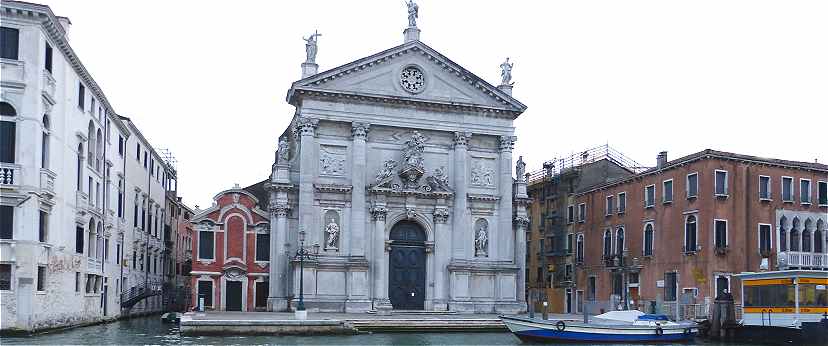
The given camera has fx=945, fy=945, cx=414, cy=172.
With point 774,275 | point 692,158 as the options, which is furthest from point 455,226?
point 774,275

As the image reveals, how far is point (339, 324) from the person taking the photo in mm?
35688

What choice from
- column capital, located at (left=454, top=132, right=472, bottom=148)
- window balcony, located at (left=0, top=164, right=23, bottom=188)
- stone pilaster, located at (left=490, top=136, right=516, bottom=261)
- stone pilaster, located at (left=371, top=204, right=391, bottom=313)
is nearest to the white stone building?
window balcony, located at (left=0, top=164, right=23, bottom=188)

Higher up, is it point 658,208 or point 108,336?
point 658,208

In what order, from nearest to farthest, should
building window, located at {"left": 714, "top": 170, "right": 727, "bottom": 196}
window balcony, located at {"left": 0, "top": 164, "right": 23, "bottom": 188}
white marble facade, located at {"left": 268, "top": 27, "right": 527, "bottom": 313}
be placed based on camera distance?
window balcony, located at {"left": 0, "top": 164, "right": 23, "bottom": 188} < building window, located at {"left": 714, "top": 170, "right": 727, "bottom": 196} < white marble facade, located at {"left": 268, "top": 27, "right": 527, "bottom": 313}

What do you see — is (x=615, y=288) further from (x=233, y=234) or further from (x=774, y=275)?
(x=233, y=234)

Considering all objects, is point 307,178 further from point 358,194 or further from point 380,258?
point 380,258

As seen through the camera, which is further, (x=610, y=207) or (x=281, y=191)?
(x=610, y=207)

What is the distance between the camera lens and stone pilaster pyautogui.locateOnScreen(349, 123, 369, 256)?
44.8 metres

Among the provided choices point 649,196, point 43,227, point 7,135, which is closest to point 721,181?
point 649,196

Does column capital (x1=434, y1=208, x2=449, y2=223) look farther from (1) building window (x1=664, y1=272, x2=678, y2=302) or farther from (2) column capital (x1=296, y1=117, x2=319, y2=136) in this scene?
(1) building window (x1=664, y1=272, x2=678, y2=302)

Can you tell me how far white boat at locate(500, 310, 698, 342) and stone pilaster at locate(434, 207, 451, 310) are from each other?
10515 millimetres

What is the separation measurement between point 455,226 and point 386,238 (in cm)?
348

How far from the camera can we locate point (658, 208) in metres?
45.4

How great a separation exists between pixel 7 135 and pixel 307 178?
1655cm
